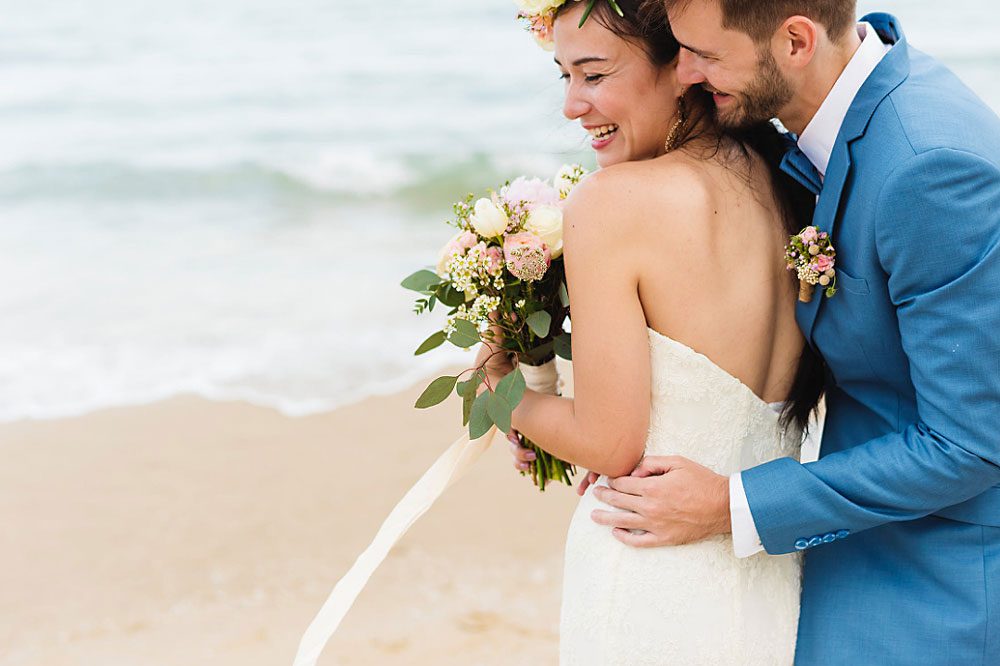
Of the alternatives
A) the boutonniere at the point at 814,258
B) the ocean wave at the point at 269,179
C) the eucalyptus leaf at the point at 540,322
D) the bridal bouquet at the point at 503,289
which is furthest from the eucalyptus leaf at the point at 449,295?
the ocean wave at the point at 269,179

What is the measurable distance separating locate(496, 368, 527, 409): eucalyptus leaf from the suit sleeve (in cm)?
64

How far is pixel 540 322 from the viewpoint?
8.50 ft

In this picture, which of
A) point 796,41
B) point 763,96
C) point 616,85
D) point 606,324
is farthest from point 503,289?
point 796,41

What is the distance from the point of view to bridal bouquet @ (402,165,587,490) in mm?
2559

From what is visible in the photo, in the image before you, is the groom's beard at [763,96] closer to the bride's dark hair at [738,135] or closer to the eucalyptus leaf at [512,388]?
the bride's dark hair at [738,135]

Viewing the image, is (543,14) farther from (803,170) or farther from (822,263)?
(822,263)

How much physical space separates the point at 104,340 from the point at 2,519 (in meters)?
2.26

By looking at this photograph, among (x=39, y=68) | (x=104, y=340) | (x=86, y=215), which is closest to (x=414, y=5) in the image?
(x=39, y=68)

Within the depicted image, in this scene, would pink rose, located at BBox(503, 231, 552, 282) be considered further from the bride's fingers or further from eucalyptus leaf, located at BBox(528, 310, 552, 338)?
the bride's fingers

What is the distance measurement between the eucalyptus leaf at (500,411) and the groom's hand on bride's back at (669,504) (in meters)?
0.30

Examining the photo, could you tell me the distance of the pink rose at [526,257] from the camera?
2.53 metres

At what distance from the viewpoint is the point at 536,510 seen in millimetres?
5121

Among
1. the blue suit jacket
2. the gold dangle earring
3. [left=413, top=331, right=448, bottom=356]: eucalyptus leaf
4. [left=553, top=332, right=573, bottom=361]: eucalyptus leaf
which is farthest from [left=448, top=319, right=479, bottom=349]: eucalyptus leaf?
the blue suit jacket

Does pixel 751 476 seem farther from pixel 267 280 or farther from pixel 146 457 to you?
pixel 267 280
